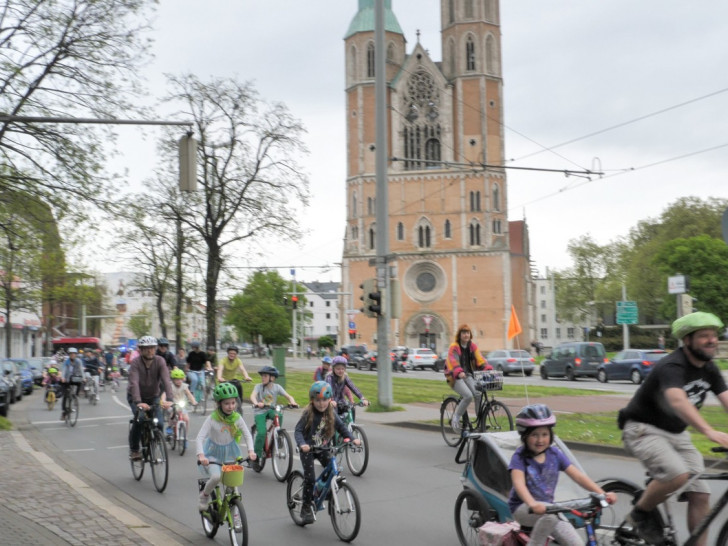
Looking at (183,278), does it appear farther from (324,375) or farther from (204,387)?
(324,375)

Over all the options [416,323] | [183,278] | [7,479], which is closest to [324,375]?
[7,479]

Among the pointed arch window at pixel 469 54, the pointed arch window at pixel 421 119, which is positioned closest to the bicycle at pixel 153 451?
the pointed arch window at pixel 421 119

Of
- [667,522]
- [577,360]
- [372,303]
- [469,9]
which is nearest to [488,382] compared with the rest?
[667,522]

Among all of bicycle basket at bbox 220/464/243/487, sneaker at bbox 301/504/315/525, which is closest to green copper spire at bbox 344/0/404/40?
sneaker at bbox 301/504/315/525

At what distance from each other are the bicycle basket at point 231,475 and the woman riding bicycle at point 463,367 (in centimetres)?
535

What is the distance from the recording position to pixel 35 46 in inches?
720

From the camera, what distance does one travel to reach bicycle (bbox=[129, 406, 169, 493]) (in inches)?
398

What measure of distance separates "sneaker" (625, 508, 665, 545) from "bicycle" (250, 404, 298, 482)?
5.79m

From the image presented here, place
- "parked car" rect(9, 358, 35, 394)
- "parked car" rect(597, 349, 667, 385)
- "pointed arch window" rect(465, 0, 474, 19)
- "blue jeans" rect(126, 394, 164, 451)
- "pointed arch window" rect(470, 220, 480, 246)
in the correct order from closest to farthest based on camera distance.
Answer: "blue jeans" rect(126, 394, 164, 451), "parked car" rect(597, 349, 667, 385), "parked car" rect(9, 358, 35, 394), "pointed arch window" rect(470, 220, 480, 246), "pointed arch window" rect(465, 0, 474, 19)

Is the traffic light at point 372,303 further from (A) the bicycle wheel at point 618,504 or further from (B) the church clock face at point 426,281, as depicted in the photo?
(B) the church clock face at point 426,281

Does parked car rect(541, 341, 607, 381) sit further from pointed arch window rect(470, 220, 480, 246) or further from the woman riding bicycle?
pointed arch window rect(470, 220, 480, 246)

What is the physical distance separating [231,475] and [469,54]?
82481 millimetres

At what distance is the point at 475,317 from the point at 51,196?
67.5 metres

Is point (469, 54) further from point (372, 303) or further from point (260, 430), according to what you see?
point (260, 430)
